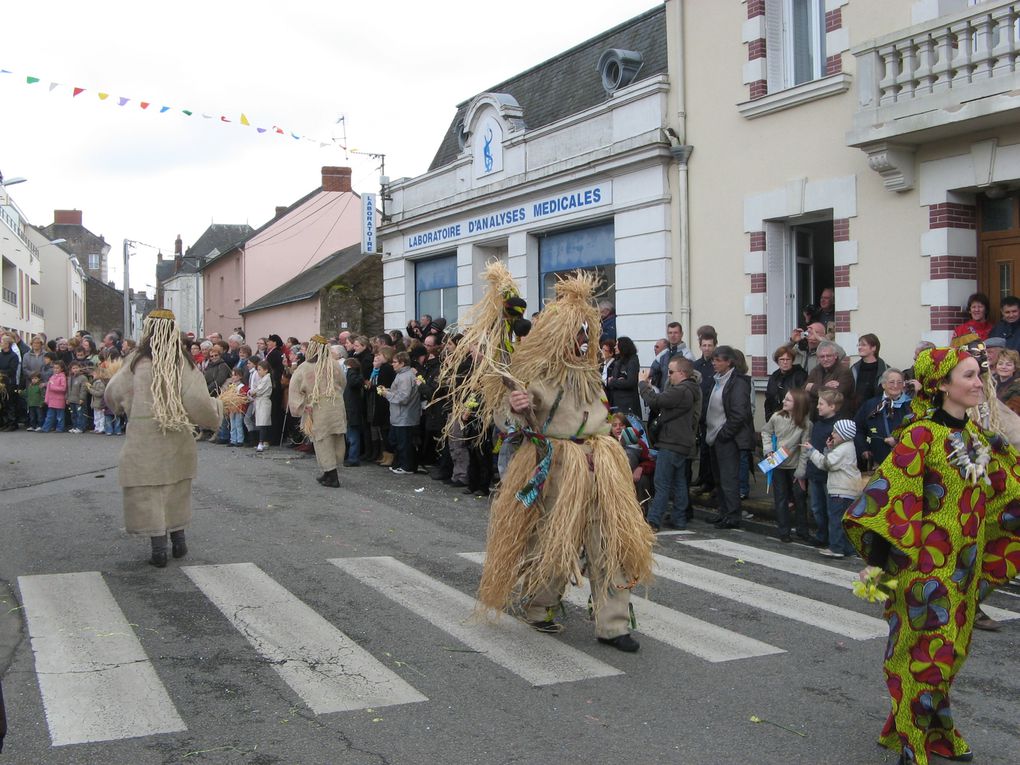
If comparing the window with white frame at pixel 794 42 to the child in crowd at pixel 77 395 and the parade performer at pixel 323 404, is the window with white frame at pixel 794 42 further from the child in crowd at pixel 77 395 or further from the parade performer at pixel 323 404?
the child in crowd at pixel 77 395

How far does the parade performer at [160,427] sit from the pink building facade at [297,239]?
113 ft

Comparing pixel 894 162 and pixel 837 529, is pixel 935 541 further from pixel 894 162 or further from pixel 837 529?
pixel 894 162

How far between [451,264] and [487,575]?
16403 millimetres

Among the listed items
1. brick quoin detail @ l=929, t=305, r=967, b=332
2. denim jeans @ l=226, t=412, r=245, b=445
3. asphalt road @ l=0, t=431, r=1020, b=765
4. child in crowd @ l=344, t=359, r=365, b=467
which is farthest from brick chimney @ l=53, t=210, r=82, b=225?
brick quoin detail @ l=929, t=305, r=967, b=332

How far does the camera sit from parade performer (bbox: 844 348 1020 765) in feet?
13.2

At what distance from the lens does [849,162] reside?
1252 cm

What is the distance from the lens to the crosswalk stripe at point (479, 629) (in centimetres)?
541

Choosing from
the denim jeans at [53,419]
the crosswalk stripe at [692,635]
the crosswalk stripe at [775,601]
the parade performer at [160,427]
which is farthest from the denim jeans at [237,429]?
the crosswalk stripe at [692,635]

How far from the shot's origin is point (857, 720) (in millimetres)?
4703

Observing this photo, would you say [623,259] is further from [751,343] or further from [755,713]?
[755,713]

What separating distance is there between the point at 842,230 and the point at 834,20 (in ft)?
8.73

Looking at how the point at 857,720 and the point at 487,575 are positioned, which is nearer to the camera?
the point at 857,720

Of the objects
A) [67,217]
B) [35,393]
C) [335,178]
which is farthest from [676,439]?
[67,217]

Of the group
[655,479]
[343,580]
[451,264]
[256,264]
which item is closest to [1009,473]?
[343,580]
